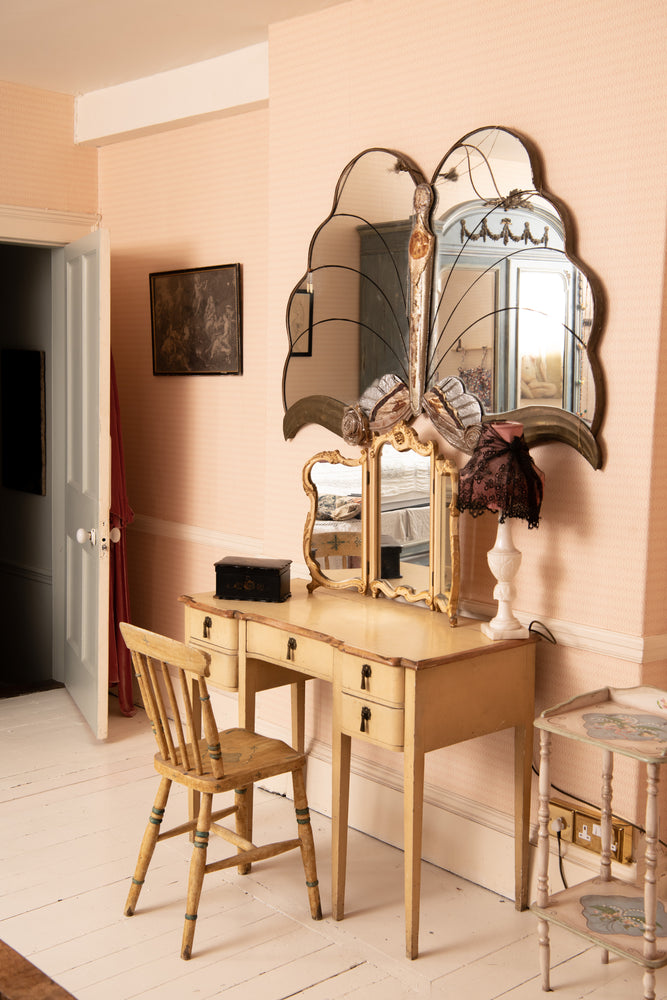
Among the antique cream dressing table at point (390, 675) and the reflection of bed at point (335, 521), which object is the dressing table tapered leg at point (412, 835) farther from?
the reflection of bed at point (335, 521)

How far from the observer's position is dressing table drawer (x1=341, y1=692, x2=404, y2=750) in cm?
280

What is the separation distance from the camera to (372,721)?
287 cm

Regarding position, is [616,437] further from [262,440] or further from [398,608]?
[262,440]

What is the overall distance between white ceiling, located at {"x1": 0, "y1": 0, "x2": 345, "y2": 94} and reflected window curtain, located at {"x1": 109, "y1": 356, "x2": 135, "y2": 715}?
137cm

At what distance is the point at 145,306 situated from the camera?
4.94 meters

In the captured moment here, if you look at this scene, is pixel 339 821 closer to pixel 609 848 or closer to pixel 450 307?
pixel 609 848

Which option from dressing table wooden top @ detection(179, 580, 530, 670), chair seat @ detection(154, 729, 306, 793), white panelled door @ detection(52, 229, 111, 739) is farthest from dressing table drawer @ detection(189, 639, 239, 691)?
white panelled door @ detection(52, 229, 111, 739)

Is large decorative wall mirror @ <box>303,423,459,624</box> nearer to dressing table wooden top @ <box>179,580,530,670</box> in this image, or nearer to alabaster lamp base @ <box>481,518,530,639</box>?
dressing table wooden top @ <box>179,580,530,670</box>

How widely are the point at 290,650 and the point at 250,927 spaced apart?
2.66ft

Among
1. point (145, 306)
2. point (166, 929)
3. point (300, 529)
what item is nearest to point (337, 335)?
point (300, 529)

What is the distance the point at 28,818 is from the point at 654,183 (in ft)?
9.73

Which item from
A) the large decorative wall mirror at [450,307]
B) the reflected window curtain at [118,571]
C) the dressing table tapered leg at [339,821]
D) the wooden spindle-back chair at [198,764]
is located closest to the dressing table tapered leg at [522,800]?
the dressing table tapered leg at [339,821]

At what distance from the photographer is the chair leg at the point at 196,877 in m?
2.78

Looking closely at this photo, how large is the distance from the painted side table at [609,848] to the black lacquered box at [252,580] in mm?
1086
